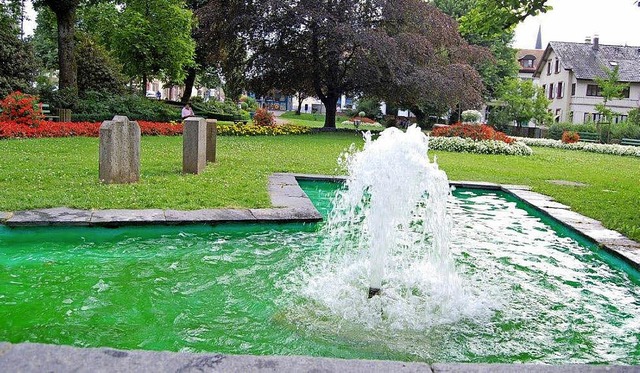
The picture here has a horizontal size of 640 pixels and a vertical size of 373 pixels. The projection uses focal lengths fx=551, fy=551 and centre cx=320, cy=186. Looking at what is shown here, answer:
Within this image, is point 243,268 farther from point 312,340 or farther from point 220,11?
point 220,11

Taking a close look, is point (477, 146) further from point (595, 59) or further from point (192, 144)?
point (595, 59)

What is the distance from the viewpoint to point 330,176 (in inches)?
422

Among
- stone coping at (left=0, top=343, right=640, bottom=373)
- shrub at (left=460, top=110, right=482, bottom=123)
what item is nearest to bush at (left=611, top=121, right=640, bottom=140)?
shrub at (left=460, top=110, right=482, bottom=123)

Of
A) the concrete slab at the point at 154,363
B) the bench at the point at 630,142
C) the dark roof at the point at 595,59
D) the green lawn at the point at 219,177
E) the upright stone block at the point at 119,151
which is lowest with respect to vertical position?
the concrete slab at the point at 154,363

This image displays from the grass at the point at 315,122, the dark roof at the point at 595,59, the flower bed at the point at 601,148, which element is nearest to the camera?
the flower bed at the point at 601,148

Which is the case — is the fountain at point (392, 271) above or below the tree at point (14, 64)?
below

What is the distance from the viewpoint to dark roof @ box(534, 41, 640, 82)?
46.1 m

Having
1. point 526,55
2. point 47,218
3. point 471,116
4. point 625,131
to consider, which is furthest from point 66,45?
point 526,55

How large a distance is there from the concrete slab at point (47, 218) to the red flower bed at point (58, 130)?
10698 millimetres

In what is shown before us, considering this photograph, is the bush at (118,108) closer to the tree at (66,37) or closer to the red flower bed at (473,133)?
the tree at (66,37)

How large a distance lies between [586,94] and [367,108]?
62.1 ft

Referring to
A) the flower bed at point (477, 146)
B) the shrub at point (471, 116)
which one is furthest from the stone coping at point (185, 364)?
the shrub at point (471, 116)

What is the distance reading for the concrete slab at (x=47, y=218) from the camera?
18.5ft

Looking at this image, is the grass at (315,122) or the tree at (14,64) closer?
the tree at (14,64)
